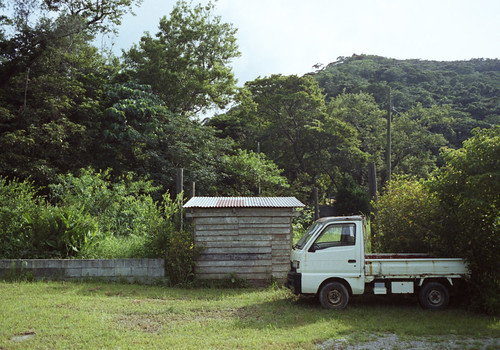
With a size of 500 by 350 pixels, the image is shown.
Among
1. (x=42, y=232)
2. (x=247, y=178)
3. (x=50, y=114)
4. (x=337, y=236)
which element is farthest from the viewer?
(x=247, y=178)

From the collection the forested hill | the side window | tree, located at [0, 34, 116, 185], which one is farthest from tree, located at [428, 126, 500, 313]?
the forested hill

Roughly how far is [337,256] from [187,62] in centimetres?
2427

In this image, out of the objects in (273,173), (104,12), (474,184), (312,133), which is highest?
(104,12)

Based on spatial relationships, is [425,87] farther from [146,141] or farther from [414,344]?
[414,344]

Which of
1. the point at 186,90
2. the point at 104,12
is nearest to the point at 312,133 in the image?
the point at 186,90

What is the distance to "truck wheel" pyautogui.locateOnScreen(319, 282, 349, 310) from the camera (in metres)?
8.61

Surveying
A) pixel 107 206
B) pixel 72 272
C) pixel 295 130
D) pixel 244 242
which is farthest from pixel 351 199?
pixel 72 272

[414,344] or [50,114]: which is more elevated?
[50,114]

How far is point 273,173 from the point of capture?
26.3m

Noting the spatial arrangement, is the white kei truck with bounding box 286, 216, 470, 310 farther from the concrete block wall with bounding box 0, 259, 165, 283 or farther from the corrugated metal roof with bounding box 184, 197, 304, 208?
the concrete block wall with bounding box 0, 259, 165, 283

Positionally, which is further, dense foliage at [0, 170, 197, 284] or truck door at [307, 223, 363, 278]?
dense foliage at [0, 170, 197, 284]

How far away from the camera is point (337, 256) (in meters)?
8.70

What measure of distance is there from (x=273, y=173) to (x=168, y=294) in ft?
55.7

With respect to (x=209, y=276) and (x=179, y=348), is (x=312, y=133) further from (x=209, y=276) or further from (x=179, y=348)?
(x=179, y=348)
